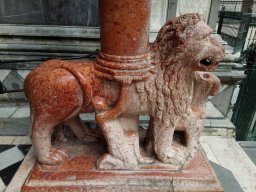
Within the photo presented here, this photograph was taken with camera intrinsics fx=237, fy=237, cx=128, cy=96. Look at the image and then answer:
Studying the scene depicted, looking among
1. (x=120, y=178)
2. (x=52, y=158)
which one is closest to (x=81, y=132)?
(x=52, y=158)

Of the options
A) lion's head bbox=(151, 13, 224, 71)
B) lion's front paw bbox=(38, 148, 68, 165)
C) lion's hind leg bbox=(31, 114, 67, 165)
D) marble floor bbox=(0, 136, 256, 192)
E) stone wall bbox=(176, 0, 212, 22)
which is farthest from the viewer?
stone wall bbox=(176, 0, 212, 22)

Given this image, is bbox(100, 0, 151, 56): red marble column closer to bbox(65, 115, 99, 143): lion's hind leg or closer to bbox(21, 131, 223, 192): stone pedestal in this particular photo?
bbox(65, 115, 99, 143): lion's hind leg

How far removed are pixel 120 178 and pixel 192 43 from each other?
0.91 meters

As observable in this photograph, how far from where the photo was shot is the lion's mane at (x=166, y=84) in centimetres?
130

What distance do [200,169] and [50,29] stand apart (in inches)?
71.5

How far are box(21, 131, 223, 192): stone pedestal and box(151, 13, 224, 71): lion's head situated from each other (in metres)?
0.68

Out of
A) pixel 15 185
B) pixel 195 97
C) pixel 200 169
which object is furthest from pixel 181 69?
pixel 15 185

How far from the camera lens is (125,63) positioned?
1.32m

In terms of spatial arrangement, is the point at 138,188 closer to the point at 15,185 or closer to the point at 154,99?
the point at 154,99

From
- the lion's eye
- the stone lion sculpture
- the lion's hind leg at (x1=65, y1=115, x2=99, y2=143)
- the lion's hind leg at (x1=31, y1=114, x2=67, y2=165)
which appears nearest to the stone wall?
the stone lion sculpture

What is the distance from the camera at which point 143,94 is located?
1.38 meters

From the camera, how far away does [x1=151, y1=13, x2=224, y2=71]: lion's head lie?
122 centimetres

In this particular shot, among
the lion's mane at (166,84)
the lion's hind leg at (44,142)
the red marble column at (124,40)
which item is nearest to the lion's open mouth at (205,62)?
the lion's mane at (166,84)

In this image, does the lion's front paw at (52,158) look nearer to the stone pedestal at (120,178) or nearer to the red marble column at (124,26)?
the stone pedestal at (120,178)
